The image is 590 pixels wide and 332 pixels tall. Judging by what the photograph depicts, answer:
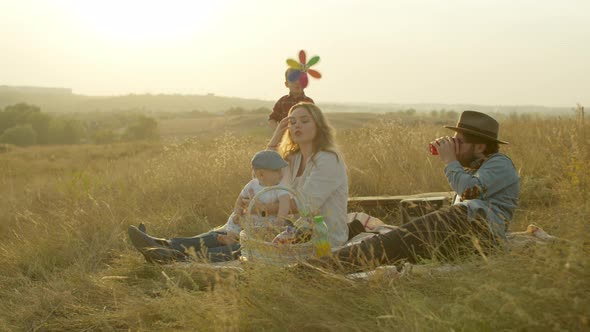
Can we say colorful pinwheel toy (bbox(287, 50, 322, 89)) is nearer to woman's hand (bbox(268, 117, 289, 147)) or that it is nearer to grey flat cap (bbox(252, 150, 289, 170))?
woman's hand (bbox(268, 117, 289, 147))

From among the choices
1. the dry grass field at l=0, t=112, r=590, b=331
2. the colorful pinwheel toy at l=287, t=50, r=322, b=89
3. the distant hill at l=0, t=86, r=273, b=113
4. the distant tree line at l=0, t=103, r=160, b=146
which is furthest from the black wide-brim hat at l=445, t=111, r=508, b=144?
the distant hill at l=0, t=86, r=273, b=113

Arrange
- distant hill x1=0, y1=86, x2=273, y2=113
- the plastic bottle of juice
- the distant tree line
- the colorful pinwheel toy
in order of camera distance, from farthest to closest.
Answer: distant hill x1=0, y1=86, x2=273, y2=113 < the distant tree line < the colorful pinwheel toy < the plastic bottle of juice

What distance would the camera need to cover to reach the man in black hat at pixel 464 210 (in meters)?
4.29

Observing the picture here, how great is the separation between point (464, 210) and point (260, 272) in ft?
5.38

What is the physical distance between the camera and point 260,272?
369 centimetres

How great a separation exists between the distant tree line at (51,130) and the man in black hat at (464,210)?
138 ft

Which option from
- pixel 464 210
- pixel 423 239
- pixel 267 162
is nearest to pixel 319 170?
pixel 267 162

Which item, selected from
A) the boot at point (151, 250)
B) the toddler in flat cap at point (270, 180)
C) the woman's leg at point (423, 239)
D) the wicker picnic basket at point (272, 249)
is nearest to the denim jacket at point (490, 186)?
the woman's leg at point (423, 239)

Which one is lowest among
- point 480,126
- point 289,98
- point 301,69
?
point 480,126

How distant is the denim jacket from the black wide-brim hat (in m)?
0.19

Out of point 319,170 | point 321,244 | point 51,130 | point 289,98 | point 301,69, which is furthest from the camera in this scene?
point 51,130

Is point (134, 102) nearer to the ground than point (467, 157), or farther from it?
nearer to the ground

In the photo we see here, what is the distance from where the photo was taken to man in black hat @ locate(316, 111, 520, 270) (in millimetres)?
4293

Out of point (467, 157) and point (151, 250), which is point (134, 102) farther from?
point (467, 157)
